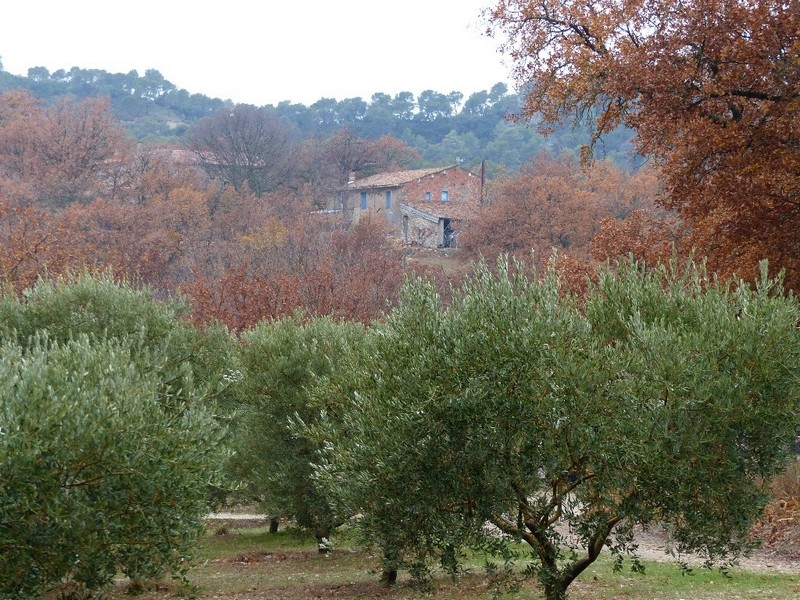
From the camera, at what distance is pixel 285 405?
56.5 feet

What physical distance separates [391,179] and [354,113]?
54.4 metres

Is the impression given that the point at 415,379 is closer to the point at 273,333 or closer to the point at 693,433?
the point at 693,433

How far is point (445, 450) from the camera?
9547mm

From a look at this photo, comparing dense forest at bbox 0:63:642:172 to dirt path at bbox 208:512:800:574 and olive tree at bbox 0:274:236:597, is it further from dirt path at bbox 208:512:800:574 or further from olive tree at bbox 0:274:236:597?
olive tree at bbox 0:274:236:597

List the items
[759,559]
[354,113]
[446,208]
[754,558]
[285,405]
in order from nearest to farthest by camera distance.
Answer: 1. [285,405]
2. [759,559]
3. [754,558]
4. [446,208]
5. [354,113]

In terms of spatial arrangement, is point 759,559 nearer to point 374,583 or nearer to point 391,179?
point 374,583

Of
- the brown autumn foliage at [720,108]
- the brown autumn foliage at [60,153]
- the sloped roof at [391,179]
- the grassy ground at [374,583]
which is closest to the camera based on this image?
the grassy ground at [374,583]

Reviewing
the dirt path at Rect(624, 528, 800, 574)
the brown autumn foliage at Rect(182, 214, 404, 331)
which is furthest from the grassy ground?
the brown autumn foliage at Rect(182, 214, 404, 331)

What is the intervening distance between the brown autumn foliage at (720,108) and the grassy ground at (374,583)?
552 cm

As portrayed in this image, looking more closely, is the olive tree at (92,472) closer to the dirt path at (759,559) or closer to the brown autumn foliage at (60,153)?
the dirt path at (759,559)

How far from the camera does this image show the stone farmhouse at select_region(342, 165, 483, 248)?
7075cm

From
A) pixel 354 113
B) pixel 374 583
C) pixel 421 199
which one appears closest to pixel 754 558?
pixel 374 583

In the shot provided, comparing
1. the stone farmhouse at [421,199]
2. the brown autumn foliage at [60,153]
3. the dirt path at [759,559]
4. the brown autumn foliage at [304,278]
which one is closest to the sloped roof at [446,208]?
the stone farmhouse at [421,199]

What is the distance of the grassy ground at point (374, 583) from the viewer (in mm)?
14242
